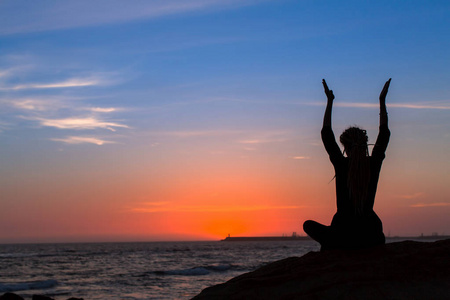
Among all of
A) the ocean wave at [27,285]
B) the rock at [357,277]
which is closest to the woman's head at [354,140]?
the rock at [357,277]

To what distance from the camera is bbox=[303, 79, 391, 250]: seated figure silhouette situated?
13.8 feet

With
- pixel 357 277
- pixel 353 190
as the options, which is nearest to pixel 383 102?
pixel 353 190

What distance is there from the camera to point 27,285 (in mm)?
22000

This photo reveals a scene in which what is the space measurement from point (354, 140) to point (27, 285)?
22.3m

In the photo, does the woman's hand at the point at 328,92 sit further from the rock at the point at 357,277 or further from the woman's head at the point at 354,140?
the rock at the point at 357,277

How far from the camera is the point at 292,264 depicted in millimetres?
4258

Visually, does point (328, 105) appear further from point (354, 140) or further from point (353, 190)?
point (353, 190)

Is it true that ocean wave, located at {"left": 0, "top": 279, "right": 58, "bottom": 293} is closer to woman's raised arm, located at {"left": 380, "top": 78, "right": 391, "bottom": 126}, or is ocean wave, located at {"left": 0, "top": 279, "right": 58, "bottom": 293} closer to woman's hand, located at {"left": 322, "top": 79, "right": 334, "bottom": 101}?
woman's hand, located at {"left": 322, "top": 79, "right": 334, "bottom": 101}

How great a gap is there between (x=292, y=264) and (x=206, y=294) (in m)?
0.91

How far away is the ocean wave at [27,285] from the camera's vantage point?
68.4 ft

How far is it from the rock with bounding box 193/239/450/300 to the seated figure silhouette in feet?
0.47

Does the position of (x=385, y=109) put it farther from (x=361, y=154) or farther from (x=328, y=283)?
(x=328, y=283)

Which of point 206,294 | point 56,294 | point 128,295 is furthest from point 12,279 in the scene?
point 206,294

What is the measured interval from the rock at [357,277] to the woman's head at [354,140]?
1000 millimetres
